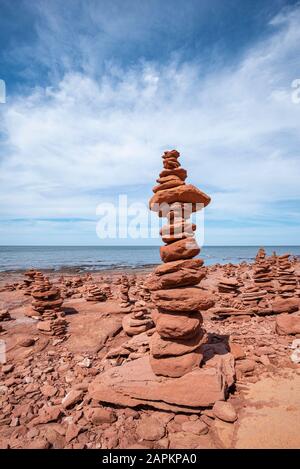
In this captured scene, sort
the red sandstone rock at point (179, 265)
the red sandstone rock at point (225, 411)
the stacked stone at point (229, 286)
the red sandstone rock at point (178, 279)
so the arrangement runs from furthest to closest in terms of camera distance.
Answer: the stacked stone at point (229, 286) < the red sandstone rock at point (179, 265) < the red sandstone rock at point (178, 279) < the red sandstone rock at point (225, 411)

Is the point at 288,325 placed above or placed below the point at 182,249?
below

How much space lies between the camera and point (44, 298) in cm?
1560

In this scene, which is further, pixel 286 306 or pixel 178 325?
pixel 286 306

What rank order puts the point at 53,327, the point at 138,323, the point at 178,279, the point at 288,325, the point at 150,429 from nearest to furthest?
the point at 150,429 → the point at 178,279 → the point at 288,325 → the point at 138,323 → the point at 53,327

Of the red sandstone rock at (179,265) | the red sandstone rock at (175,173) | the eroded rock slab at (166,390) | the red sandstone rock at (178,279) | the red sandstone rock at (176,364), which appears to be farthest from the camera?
the red sandstone rock at (175,173)

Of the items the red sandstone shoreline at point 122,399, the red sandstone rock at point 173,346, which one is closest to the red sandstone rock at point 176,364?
the red sandstone rock at point 173,346

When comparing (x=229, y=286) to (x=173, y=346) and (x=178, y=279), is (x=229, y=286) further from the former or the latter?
(x=173, y=346)

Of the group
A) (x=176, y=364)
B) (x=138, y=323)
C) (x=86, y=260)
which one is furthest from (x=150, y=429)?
(x=86, y=260)

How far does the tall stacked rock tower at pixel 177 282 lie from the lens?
698cm

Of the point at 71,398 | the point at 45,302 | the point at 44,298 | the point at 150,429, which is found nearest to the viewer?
the point at 150,429

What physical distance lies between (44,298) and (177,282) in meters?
11.2

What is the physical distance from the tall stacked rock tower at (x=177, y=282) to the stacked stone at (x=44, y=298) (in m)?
9.81

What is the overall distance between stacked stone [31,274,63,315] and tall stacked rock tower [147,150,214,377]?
9814mm

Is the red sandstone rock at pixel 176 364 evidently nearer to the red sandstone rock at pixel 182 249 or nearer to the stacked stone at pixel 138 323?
the red sandstone rock at pixel 182 249
